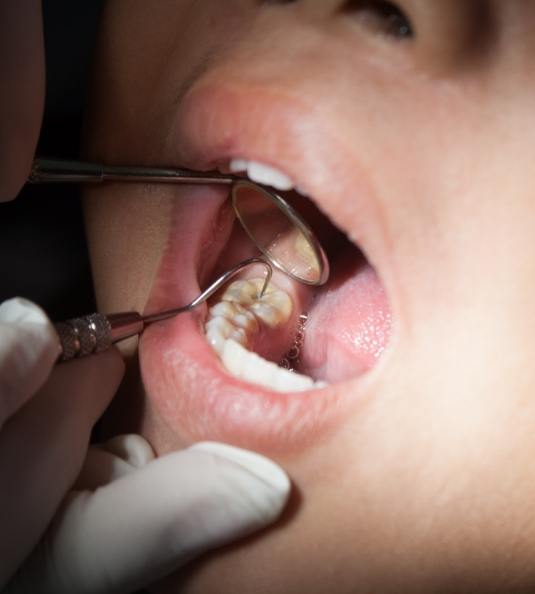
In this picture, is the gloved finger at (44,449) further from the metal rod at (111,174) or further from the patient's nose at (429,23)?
the patient's nose at (429,23)

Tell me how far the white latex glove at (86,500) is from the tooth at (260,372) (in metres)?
0.07

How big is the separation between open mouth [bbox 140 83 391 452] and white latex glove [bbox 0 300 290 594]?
0.04 metres

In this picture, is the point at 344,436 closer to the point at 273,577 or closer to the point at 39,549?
the point at 273,577

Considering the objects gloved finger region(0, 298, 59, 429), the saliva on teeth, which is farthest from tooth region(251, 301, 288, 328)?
gloved finger region(0, 298, 59, 429)

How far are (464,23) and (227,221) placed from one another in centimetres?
31

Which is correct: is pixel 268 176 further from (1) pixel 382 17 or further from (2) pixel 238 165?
(1) pixel 382 17

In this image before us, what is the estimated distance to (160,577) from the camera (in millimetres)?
636

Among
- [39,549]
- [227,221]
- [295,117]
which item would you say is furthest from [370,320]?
[39,549]

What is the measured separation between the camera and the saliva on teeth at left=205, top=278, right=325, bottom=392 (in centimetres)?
67

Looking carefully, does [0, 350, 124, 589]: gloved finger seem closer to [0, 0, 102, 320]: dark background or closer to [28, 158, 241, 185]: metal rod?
[28, 158, 241, 185]: metal rod

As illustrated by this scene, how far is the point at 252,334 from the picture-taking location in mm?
749

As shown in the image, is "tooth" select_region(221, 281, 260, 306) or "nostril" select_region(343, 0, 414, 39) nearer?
"nostril" select_region(343, 0, 414, 39)

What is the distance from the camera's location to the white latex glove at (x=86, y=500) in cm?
58


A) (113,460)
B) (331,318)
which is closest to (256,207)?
(331,318)
